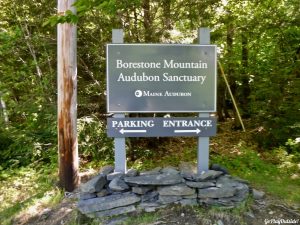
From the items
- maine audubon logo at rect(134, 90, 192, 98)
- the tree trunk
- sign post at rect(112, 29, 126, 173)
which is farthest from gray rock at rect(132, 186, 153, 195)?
the tree trunk

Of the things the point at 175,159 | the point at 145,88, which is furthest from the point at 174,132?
the point at 175,159

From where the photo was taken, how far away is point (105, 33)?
21.9 feet

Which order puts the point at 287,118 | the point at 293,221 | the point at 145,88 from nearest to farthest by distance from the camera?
the point at 293,221 < the point at 145,88 < the point at 287,118

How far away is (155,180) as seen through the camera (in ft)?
13.6

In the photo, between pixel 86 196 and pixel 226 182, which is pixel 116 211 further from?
pixel 226 182

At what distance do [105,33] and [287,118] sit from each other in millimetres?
4431

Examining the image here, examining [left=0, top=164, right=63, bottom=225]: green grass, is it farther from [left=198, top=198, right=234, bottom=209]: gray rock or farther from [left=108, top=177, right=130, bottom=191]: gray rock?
[left=198, top=198, right=234, bottom=209]: gray rock

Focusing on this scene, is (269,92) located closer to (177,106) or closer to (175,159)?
(175,159)

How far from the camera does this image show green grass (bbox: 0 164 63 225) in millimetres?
5031

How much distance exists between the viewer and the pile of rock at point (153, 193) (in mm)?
4121

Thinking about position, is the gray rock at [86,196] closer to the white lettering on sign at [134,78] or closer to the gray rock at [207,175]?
the gray rock at [207,175]

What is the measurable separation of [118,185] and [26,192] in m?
2.46

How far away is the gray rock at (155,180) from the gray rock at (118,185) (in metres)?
0.07

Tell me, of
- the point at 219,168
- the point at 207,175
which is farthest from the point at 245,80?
the point at 207,175
